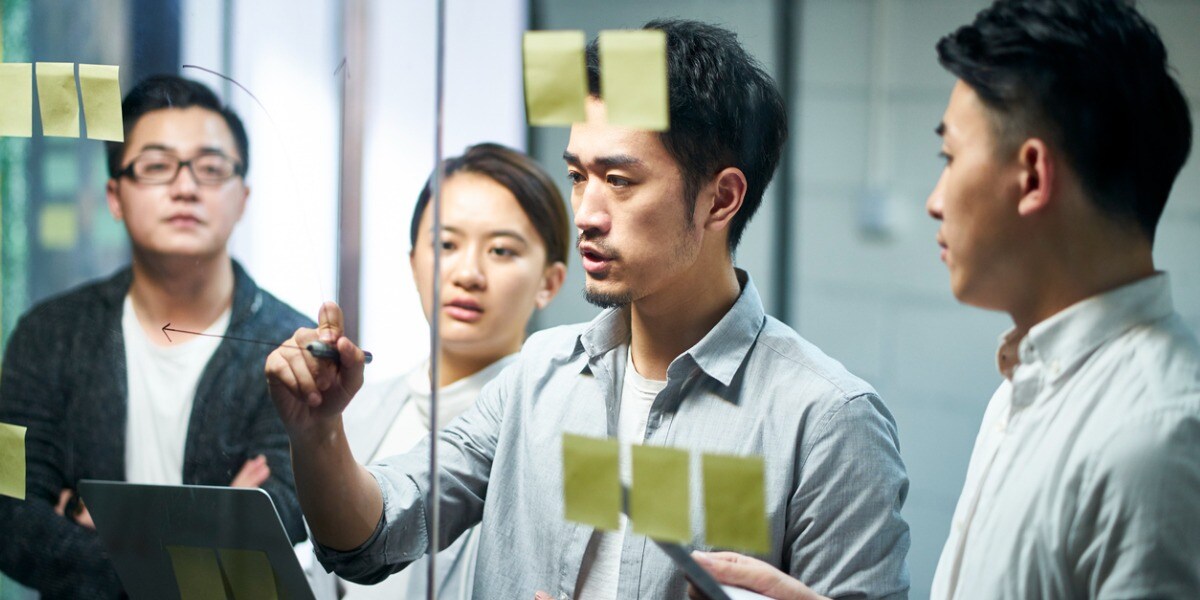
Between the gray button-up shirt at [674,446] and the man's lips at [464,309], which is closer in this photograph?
the gray button-up shirt at [674,446]

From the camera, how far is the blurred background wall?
48.3 inches

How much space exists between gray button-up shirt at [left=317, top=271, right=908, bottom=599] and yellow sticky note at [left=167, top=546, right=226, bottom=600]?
15cm

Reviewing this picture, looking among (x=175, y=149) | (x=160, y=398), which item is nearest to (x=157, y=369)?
(x=160, y=398)

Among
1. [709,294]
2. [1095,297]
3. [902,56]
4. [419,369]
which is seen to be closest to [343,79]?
[419,369]

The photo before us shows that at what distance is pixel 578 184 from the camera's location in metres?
1.22

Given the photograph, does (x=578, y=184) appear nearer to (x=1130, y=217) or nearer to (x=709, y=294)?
(x=709, y=294)

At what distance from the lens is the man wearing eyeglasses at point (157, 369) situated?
1.68m

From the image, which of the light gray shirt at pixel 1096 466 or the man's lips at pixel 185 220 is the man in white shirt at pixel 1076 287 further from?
the man's lips at pixel 185 220

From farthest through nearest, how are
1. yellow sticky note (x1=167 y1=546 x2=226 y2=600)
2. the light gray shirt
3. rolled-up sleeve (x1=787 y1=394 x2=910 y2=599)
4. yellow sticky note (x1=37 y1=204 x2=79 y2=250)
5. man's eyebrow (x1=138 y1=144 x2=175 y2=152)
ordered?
yellow sticky note (x1=37 y1=204 x2=79 y2=250), man's eyebrow (x1=138 y1=144 x2=175 y2=152), yellow sticky note (x1=167 y1=546 x2=226 y2=600), rolled-up sleeve (x1=787 y1=394 x2=910 y2=599), the light gray shirt

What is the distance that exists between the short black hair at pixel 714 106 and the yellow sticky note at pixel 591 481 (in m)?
0.31

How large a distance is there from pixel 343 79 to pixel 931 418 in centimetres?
94

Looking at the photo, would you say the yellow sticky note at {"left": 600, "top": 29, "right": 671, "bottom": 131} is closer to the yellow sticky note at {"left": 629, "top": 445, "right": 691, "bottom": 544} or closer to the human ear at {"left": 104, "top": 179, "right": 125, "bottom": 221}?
the yellow sticky note at {"left": 629, "top": 445, "right": 691, "bottom": 544}

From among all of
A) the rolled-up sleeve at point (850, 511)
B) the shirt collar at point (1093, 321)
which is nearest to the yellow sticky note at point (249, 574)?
the rolled-up sleeve at point (850, 511)

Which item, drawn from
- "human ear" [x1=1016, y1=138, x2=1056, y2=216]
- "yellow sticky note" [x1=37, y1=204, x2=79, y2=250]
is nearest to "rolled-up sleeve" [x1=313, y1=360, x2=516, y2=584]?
"human ear" [x1=1016, y1=138, x2=1056, y2=216]
